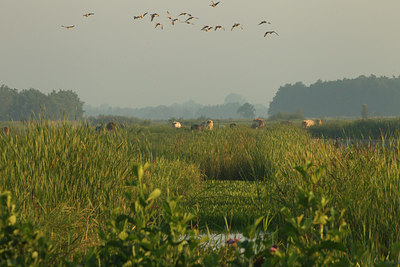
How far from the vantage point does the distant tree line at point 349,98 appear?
110m

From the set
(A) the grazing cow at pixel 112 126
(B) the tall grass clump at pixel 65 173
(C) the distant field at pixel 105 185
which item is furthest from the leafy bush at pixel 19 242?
(A) the grazing cow at pixel 112 126

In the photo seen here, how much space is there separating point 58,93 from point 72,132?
4018 inches

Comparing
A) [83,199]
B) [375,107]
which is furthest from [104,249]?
[375,107]

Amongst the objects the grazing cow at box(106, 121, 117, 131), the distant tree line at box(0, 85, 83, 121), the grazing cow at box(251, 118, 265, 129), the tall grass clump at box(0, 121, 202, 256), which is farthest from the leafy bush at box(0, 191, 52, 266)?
the distant tree line at box(0, 85, 83, 121)

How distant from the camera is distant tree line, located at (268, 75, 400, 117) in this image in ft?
362

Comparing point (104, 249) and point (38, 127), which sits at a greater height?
point (38, 127)

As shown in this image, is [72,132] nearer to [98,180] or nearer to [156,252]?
[98,180]

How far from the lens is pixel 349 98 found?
114 metres

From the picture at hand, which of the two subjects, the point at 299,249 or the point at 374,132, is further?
the point at 374,132

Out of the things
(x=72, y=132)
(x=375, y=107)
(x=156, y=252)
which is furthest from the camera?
(x=375, y=107)

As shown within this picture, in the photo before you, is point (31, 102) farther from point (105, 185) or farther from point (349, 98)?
point (105, 185)

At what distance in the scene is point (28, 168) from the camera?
561 cm

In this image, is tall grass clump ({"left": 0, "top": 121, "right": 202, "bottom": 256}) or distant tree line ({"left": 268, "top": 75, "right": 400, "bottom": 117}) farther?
distant tree line ({"left": 268, "top": 75, "right": 400, "bottom": 117})

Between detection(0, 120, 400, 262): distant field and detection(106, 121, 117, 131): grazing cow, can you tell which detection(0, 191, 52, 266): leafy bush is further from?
detection(106, 121, 117, 131): grazing cow
